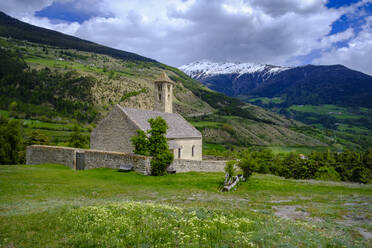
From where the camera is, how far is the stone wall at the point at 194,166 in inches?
1243

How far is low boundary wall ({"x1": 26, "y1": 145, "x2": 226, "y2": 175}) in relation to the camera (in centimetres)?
2746

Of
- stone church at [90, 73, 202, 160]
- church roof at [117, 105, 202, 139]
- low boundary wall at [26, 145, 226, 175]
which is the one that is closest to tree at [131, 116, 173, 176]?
low boundary wall at [26, 145, 226, 175]

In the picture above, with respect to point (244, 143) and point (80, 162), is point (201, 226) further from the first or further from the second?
point (244, 143)

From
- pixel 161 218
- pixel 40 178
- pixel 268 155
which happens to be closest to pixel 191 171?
pixel 40 178

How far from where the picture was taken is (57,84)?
16812 cm

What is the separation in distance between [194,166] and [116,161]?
11012 mm

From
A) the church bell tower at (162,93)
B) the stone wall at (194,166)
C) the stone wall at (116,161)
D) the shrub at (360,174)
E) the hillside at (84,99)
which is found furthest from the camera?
the hillside at (84,99)

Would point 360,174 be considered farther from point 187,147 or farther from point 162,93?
point 162,93

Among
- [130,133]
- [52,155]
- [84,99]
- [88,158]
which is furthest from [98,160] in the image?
[84,99]

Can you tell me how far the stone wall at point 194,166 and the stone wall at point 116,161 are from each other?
410cm

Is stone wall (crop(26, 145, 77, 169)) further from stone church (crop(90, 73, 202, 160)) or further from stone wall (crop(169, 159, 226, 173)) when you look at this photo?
stone wall (crop(169, 159, 226, 173))

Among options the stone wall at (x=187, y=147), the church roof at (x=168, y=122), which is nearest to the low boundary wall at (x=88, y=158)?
the church roof at (x=168, y=122)

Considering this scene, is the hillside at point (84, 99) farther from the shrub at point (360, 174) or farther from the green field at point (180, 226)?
the green field at point (180, 226)

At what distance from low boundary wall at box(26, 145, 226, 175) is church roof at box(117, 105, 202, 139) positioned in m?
7.61
